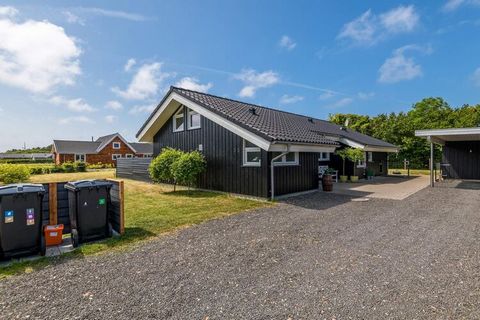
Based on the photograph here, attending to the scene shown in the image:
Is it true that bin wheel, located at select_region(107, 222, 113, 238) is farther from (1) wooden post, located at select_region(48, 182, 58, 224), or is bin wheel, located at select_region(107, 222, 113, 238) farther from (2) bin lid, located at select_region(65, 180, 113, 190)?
(1) wooden post, located at select_region(48, 182, 58, 224)

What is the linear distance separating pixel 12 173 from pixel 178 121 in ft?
27.1

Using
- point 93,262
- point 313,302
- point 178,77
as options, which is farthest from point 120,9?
point 313,302

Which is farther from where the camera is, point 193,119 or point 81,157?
point 81,157

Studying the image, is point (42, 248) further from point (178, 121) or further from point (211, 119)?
point (178, 121)

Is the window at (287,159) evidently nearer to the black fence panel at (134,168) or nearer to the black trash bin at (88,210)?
the black trash bin at (88,210)

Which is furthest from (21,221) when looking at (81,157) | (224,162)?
(81,157)

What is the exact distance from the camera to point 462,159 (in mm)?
16391

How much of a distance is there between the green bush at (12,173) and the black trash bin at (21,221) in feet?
34.4

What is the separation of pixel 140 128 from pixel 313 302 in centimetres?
1374

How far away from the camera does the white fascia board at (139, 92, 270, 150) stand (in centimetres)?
860

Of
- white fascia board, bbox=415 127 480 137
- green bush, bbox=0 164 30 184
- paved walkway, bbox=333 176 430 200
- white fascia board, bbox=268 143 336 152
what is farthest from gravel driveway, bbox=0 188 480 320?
green bush, bbox=0 164 30 184

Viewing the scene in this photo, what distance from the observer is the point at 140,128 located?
14320 millimetres

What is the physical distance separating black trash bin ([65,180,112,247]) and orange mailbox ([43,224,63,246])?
216 mm

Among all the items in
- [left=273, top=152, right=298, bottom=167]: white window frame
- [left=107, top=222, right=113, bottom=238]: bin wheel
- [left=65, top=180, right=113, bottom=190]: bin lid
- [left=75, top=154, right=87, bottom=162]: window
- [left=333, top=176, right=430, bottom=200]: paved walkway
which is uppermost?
[left=75, top=154, right=87, bottom=162]: window
